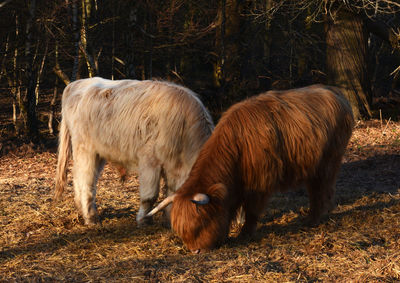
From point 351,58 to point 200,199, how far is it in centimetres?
848

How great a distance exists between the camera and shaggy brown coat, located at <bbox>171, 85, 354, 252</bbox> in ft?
15.0

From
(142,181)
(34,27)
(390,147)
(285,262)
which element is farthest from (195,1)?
(285,262)

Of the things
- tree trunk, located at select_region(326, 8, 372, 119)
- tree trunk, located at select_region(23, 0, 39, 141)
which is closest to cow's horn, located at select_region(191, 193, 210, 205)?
tree trunk, located at select_region(326, 8, 372, 119)

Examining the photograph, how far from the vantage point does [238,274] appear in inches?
157

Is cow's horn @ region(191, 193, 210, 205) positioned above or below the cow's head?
above

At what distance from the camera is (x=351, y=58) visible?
1170 centimetres

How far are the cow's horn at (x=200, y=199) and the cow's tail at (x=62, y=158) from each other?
263 cm

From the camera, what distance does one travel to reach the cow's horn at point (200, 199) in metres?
4.37

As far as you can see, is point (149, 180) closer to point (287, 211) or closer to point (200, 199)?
point (200, 199)

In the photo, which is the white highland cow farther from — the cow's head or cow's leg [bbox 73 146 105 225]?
the cow's head

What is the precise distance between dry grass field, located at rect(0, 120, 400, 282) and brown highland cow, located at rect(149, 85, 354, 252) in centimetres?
31

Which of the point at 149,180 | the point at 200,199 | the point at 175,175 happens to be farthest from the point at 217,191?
the point at 149,180

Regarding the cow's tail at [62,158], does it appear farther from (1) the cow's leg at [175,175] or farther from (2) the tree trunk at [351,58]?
(2) the tree trunk at [351,58]

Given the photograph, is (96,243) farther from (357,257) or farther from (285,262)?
(357,257)
